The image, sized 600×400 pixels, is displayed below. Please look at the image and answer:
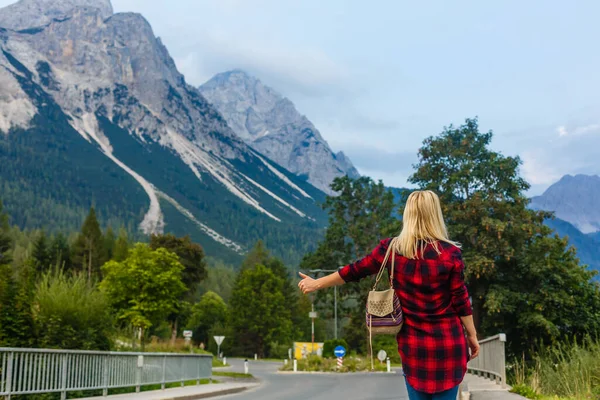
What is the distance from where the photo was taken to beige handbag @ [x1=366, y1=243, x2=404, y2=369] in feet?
13.8

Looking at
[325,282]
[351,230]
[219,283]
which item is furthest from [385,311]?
[219,283]

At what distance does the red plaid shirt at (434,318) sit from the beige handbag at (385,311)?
57mm

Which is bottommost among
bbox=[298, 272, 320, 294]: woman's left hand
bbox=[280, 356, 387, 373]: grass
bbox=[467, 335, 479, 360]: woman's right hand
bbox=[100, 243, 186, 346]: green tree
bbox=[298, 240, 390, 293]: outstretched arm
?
bbox=[280, 356, 387, 373]: grass

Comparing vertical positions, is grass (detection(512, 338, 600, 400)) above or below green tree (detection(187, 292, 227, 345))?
below

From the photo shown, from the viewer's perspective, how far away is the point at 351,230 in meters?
57.2

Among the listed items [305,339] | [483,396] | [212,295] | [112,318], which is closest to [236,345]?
[305,339]

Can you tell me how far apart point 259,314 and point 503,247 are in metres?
56.4

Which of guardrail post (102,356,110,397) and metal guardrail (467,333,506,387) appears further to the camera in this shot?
guardrail post (102,356,110,397)

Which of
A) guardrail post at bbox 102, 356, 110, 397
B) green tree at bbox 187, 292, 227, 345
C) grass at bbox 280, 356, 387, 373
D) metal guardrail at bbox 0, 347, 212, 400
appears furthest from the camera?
green tree at bbox 187, 292, 227, 345

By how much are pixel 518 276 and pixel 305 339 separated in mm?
73023

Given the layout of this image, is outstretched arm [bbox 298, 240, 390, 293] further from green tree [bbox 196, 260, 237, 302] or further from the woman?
green tree [bbox 196, 260, 237, 302]

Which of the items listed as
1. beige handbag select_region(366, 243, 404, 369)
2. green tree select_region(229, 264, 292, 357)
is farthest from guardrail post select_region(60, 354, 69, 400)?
green tree select_region(229, 264, 292, 357)

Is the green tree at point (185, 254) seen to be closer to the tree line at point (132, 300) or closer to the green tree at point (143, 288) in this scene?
the tree line at point (132, 300)

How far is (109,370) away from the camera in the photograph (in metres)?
16.6
